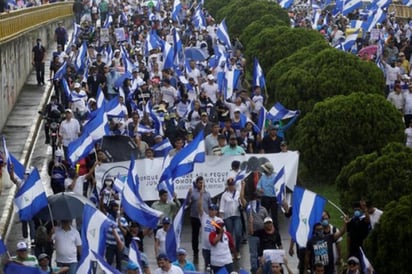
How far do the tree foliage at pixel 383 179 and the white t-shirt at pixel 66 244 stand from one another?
477 cm

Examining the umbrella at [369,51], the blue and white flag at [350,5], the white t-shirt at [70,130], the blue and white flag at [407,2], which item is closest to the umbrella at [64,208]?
the white t-shirt at [70,130]

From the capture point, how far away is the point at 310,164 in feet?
86.2

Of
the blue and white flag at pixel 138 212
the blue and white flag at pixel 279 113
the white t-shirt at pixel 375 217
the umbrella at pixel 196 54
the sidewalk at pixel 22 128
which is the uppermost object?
the blue and white flag at pixel 138 212

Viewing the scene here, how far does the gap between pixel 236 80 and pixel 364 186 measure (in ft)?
30.5

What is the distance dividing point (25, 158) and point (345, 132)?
656cm

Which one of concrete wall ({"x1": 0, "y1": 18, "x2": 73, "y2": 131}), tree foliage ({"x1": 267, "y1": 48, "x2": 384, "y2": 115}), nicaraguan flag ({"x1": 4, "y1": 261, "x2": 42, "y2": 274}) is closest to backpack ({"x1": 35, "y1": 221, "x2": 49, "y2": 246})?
nicaraguan flag ({"x1": 4, "y1": 261, "x2": 42, "y2": 274})

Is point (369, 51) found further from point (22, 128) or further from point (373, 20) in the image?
point (22, 128)

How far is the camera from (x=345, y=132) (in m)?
25.9

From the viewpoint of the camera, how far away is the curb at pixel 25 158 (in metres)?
22.7

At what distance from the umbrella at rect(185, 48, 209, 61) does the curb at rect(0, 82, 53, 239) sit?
376 cm

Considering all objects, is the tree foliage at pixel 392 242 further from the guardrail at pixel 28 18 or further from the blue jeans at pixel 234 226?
the guardrail at pixel 28 18

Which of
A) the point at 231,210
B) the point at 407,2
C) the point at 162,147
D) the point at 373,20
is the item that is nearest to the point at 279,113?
the point at 162,147

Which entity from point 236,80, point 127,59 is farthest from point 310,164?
point 127,59

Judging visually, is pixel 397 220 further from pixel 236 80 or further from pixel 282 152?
pixel 236 80
